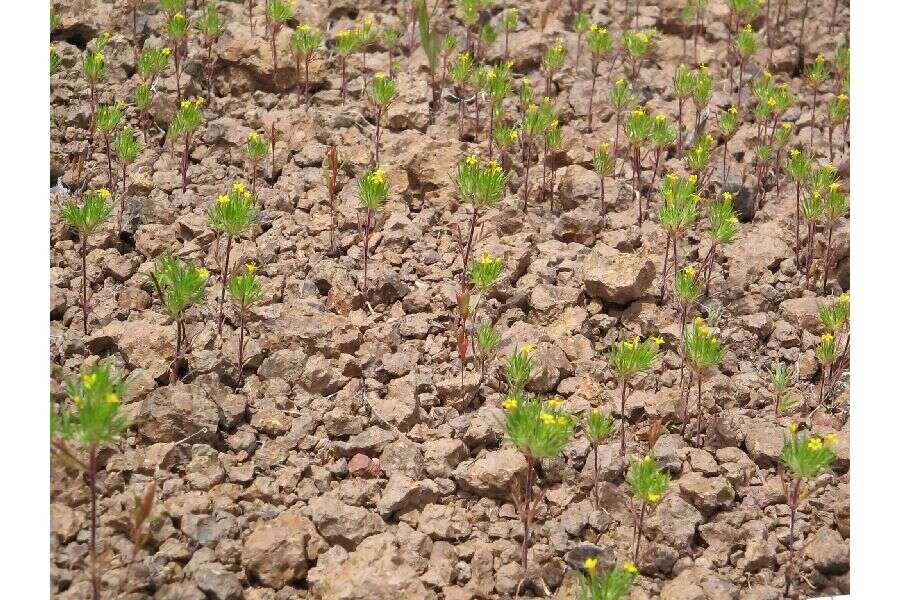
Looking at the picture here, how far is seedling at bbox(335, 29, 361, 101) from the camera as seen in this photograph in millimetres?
5027

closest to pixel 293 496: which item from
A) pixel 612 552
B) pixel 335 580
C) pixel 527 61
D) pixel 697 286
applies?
pixel 335 580

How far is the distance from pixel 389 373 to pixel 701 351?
48.4 inches

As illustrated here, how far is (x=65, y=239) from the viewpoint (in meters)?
4.07

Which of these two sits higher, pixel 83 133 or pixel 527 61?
pixel 527 61

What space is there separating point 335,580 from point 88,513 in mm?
851

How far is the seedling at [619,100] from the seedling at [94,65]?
258cm

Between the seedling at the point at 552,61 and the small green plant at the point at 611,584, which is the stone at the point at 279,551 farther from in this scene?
the seedling at the point at 552,61

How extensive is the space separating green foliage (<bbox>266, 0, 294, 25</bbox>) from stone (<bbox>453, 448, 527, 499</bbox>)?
2776 millimetres

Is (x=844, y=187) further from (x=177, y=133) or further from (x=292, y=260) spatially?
(x=177, y=133)

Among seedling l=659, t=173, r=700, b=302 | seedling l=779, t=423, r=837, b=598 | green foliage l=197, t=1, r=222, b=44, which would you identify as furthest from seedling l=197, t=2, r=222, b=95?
seedling l=779, t=423, r=837, b=598

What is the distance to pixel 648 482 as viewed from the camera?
323 cm

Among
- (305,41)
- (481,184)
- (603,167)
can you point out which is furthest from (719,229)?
(305,41)

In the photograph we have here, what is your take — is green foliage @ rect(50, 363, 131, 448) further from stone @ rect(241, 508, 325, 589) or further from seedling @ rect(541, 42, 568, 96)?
seedling @ rect(541, 42, 568, 96)

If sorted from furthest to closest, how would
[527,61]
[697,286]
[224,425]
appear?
1. [527,61]
2. [697,286]
3. [224,425]
